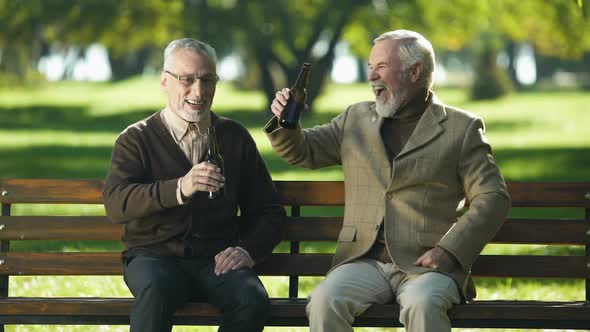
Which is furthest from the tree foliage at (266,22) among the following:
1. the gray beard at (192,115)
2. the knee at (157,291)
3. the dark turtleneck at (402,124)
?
the knee at (157,291)

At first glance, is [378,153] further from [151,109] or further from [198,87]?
[151,109]

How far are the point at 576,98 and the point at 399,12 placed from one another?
23.6 meters

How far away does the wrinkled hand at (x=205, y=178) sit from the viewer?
5527 mm

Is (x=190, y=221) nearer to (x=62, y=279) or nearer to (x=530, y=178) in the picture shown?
(x=62, y=279)

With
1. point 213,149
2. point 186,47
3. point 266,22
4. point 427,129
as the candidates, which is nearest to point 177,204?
point 213,149

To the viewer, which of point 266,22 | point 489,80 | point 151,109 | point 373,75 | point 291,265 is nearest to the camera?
point 373,75

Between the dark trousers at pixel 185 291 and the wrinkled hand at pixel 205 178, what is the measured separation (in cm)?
44

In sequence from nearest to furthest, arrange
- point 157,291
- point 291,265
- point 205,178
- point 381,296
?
point 205,178
point 157,291
point 381,296
point 291,265

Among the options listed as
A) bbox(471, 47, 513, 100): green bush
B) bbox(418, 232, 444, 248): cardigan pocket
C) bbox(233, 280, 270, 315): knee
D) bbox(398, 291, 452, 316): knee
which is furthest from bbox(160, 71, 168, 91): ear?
bbox(471, 47, 513, 100): green bush

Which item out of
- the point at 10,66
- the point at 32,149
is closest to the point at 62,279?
the point at 32,149

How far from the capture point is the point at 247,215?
6211mm

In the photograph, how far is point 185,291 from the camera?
19.1ft

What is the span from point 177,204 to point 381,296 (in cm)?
97

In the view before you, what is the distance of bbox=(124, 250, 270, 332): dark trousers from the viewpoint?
222 inches
